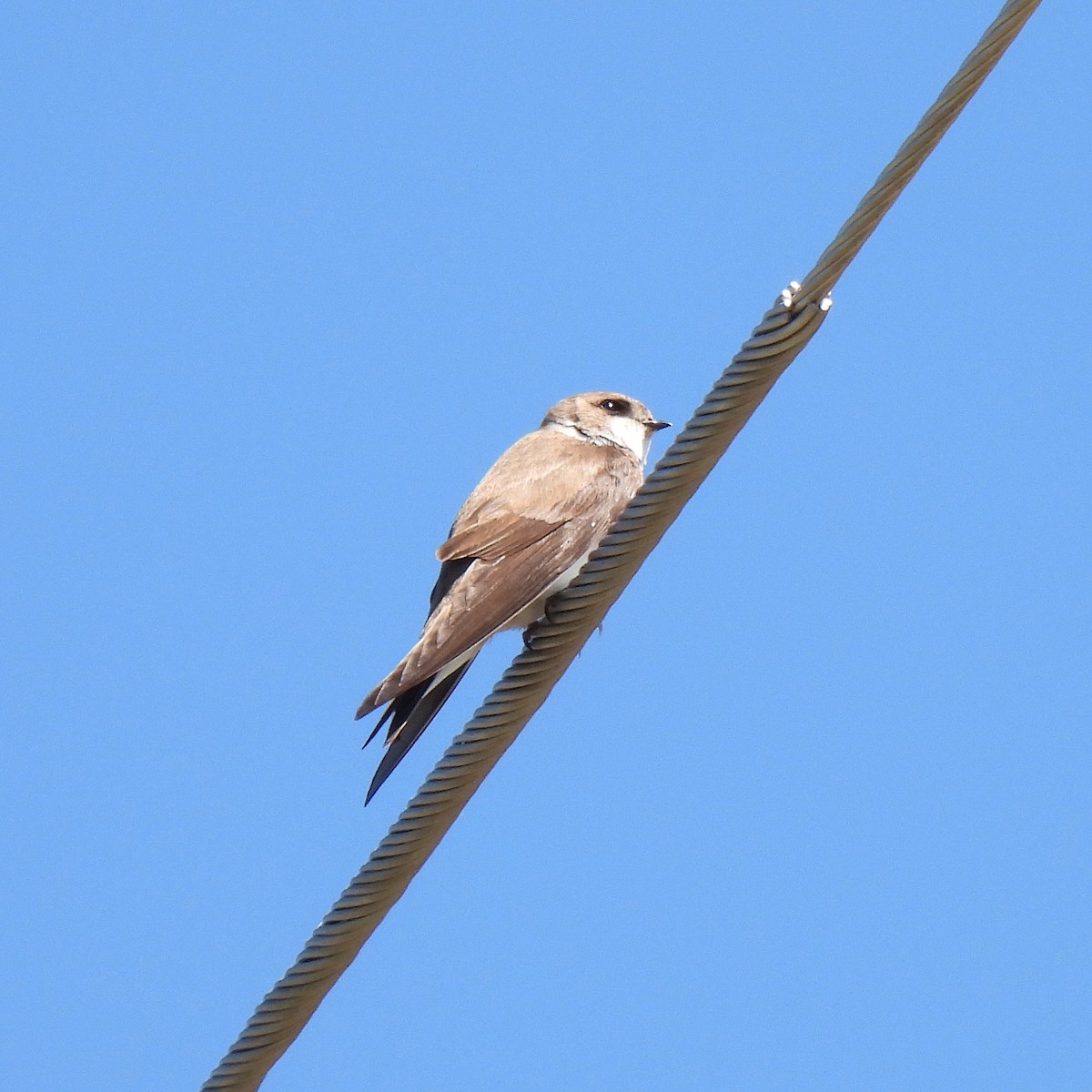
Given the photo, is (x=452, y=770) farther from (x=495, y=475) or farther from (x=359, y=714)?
(x=495, y=475)

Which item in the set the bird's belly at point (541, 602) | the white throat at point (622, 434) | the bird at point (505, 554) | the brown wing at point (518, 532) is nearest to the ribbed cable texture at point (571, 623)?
the bird at point (505, 554)

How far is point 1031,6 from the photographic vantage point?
3059 millimetres

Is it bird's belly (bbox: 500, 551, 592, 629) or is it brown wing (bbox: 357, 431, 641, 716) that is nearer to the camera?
brown wing (bbox: 357, 431, 641, 716)

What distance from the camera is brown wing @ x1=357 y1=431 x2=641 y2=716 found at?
17.0ft

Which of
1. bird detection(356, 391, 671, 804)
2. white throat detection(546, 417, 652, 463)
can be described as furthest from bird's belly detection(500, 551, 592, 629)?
white throat detection(546, 417, 652, 463)

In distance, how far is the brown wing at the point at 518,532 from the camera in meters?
5.20

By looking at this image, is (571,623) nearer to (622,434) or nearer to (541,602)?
(541,602)

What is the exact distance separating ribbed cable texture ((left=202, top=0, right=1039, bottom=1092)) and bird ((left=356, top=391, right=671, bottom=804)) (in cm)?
82

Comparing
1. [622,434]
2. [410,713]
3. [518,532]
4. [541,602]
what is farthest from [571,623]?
[622,434]

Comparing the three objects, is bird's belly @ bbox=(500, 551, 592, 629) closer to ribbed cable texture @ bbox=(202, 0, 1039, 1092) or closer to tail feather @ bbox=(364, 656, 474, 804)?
tail feather @ bbox=(364, 656, 474, 804)

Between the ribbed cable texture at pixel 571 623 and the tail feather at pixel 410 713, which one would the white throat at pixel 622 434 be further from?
the ribbed cable texture at pixel 571 623

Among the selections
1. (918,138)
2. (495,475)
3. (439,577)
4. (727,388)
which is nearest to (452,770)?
(727,388)

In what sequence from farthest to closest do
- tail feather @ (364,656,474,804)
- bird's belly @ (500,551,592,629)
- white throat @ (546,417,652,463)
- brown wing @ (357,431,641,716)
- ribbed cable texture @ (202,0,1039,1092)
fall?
white throat @ (546,417,652,463), bird's belly @ (500,551,592,629), brown wing @ (357,431,641,716), tail feather @ (364,656,474,804), ribbed cable texture @ (202,0,1039,1092)

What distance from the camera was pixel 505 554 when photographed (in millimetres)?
5789
